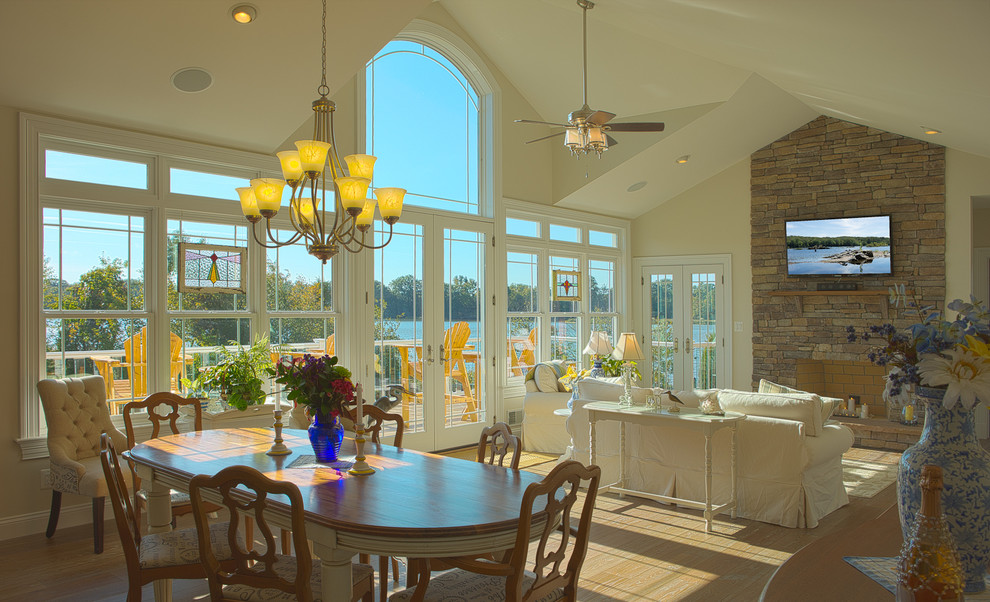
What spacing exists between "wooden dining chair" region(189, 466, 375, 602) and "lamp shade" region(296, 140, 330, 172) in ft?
4.73

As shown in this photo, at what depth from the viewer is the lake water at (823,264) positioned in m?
7.74

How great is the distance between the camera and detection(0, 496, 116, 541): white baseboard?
14.3 feet

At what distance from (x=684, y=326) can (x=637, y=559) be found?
550 centimetres

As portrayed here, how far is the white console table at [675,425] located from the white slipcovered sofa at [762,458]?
61 mm

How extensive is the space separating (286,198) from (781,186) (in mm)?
5891

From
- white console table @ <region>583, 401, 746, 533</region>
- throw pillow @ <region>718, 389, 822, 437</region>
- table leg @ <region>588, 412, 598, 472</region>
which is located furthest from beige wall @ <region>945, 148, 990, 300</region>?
table leg @ <region>588, 412, 598, 472</region>

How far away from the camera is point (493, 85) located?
24.6ft

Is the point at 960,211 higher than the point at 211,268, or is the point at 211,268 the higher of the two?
the point at 960,211

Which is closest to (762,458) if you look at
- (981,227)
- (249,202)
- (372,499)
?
(372,499)

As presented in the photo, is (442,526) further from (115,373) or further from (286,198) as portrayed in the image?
(286,198)

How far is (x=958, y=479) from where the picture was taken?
4.54 feet

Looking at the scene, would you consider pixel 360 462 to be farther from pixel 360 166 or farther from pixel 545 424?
pixel 545 424

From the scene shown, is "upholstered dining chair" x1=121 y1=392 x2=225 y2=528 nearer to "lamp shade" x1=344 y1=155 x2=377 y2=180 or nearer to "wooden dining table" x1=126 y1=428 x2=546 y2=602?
"wooden dining table" x1=126 y1=428 x2=546 y2=602

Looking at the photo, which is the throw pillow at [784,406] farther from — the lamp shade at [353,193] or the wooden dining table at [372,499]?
the lamp shade at [353,193]
